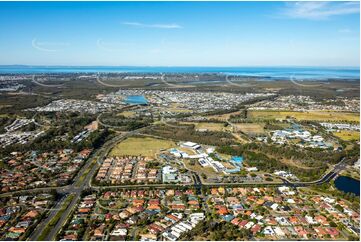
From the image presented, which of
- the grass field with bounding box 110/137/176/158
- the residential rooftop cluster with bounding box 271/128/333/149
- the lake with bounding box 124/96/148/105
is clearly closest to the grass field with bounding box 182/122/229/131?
the residential rooftop cluster with bounding box 271/128/333/149

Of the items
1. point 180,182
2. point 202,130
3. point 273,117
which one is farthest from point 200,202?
point 273,117

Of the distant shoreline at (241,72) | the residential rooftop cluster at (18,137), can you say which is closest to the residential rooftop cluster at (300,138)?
the residential rooftop cluster at (18,137)

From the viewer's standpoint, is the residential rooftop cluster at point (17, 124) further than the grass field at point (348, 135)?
Yes

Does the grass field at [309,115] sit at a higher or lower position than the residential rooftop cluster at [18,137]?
lower

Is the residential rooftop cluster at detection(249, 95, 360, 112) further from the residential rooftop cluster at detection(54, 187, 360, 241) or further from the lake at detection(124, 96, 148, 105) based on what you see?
the residential rooftop cluster at detection(54, 187, 360, 241)

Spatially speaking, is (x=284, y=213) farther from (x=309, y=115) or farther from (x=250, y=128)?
(x=309, y=115)

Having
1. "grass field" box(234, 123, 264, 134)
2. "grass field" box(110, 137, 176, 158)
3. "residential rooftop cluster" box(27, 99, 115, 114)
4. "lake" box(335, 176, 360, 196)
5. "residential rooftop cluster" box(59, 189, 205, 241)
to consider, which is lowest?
"lake" box(335, 176, 360, 196)

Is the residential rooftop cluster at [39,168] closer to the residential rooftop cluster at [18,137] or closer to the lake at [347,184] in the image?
the residential rooftop cluster at [18,137]
